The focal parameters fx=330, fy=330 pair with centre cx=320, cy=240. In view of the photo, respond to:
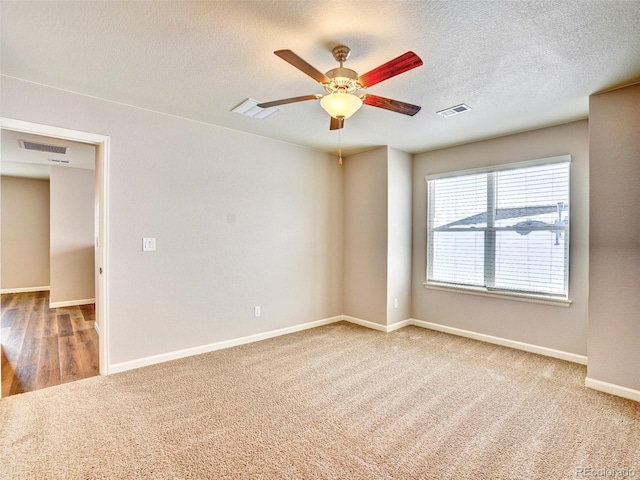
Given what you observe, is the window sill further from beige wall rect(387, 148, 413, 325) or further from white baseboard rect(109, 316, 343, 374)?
white baseboard rect(109, 316, 343, 374)

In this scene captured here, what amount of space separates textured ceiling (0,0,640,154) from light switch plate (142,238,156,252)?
1280mm

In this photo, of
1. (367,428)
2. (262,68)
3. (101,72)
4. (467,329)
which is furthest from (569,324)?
(101,72)

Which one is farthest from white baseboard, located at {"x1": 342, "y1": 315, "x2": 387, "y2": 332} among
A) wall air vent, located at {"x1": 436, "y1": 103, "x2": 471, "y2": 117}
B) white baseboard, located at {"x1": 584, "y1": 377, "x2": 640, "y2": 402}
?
wall air vent, located at {"x1": 436, "y1": 103, "x2": 471, "y2": 117}

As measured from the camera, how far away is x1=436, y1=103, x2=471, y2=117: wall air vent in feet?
10.0

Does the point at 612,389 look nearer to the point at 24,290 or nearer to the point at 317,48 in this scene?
the point at 317,48

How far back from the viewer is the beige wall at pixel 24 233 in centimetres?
Answer: 709

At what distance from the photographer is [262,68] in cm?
240

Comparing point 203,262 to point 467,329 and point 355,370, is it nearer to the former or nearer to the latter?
point 355,370

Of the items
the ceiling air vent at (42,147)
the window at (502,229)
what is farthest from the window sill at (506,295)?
the ceiling air vent at (42,147)

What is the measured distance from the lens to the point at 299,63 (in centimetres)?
180

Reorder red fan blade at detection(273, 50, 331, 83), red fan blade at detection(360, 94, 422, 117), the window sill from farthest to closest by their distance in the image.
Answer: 1. the window sill
2. red fan blade at detection(360, 94, 422, 117)
3. red fan blade at detection(273, 50, 331, 83)

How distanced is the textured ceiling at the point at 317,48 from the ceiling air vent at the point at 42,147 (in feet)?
7.84

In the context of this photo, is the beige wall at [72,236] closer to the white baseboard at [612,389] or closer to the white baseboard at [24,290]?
the white baseboard at [24,290]

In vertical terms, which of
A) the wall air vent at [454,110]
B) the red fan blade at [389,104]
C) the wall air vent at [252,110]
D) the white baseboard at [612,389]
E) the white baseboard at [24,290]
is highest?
the wall air vent at [252,110]
